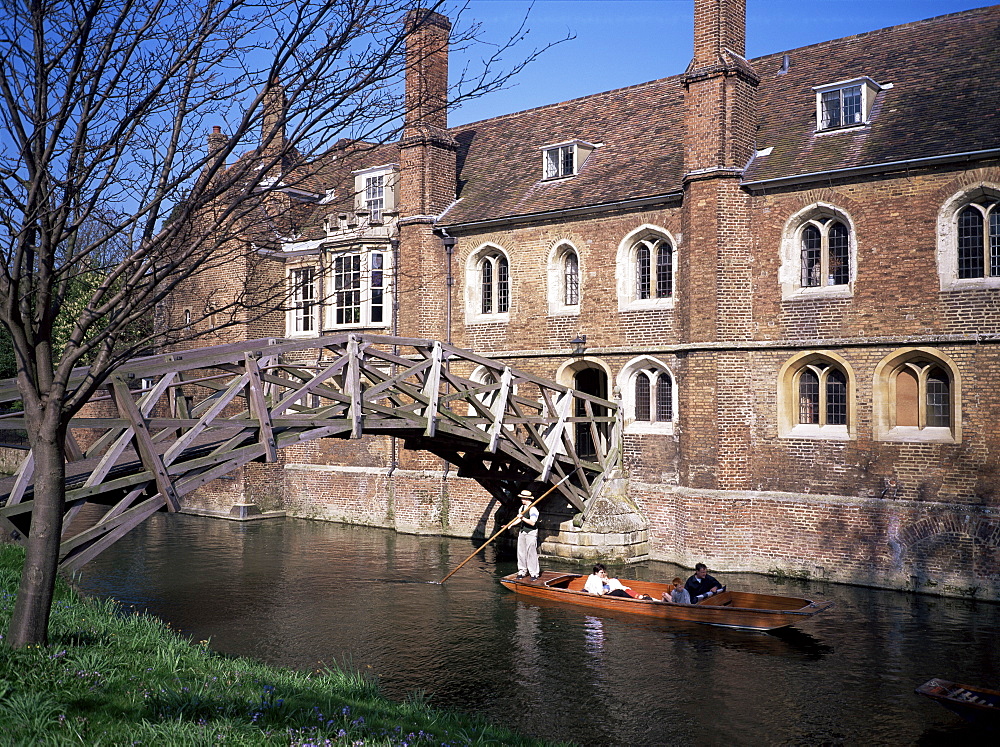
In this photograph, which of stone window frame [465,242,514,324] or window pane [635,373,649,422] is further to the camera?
stone window frame [465,242,514,324]

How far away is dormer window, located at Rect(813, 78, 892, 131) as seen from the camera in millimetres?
19406

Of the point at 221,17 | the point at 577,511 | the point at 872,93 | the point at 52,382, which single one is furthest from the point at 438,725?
the point at 872,93

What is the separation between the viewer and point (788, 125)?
2055 cm

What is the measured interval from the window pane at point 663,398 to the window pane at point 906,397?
5.00 metres

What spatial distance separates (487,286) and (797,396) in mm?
8929

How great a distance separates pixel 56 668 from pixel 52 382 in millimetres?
2131

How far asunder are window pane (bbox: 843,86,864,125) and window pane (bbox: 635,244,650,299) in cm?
508

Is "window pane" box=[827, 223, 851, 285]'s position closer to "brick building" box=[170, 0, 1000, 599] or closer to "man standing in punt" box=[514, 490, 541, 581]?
"brick building" box=[170, 0, 1000, 599]

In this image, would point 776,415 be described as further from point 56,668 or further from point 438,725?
point 56,668

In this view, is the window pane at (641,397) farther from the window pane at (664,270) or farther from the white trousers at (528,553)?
the white trousers at (528,553)

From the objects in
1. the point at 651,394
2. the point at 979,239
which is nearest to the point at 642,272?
the point at 651,394

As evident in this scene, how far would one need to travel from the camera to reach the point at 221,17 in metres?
6.82

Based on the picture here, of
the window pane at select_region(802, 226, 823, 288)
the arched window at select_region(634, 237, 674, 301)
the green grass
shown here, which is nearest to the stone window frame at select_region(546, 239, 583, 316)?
the arched window at select_region(634, 237, 674, 301)

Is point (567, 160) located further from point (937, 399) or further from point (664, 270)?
point (937, 399)
